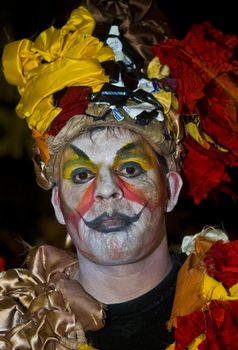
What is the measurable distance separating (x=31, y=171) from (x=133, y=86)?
7.46 feet

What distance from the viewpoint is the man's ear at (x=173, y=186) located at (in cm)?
263

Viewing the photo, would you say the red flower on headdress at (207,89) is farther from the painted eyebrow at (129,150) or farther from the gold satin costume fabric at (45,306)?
the gold satin costume fabric at (45,306)

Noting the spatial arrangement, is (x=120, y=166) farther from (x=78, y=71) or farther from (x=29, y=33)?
(x=29, y=33)

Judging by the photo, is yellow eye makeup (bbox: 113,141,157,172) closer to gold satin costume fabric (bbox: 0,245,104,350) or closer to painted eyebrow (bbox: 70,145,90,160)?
painted eyebrow (bbox: 70,145,90,160)

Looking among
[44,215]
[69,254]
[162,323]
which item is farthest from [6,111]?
[162,323]

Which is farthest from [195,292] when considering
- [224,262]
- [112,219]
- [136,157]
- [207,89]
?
[207,89]

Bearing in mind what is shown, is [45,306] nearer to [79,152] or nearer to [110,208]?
[110,208]

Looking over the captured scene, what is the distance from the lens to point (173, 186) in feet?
8.68

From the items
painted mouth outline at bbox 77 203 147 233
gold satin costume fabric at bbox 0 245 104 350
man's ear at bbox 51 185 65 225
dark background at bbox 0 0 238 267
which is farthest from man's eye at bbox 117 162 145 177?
dark background at bbox 0 0 238 267

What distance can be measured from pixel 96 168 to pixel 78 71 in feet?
0.89

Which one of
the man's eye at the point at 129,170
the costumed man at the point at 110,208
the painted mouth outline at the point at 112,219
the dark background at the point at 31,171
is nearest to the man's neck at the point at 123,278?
the costumed man at the point at 110,208

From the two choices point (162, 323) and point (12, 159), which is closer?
point (162, 323)

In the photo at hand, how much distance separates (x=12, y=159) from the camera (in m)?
4.75

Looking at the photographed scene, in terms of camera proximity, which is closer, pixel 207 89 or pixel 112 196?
pixel 112 196
